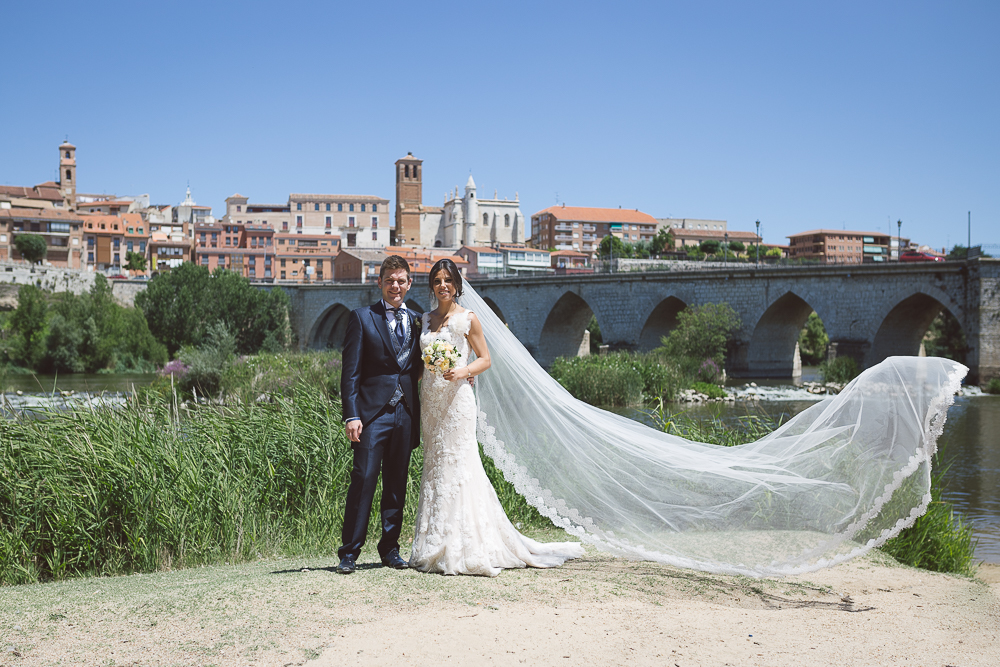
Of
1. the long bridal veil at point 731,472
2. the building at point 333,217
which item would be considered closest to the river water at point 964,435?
the long bridal veil at point 731,472

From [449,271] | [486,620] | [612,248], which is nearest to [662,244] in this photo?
[612,248]

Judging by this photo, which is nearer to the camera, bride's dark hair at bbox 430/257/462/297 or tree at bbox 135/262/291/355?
bride's dark hair at bbox 430/257/462/297

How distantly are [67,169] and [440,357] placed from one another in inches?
3978

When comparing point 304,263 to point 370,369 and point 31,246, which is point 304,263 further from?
point 370,369

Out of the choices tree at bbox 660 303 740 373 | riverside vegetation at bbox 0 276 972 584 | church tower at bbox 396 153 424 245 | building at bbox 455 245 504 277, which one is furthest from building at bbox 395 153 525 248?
riverside vegetation at bbox 0 276 972 584

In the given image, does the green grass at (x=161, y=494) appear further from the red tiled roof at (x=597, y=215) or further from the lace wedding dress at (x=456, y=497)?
the red tiled roof at (x=597, y=215)

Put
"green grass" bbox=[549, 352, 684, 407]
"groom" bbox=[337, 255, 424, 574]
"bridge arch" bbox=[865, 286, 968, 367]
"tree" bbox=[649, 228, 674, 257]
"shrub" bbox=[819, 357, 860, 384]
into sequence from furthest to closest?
1. "tree" bbox=[649, 228, 674, 257]
2. "bridge arch" bbox=[865, 286, 968, 367]
3. "shrub" bbox=[819, 357, 860, 384]
4. "green grass" bbox=[549, 352, 684, 407]
5. "groom" bbox=[337, 255, 424, 574]

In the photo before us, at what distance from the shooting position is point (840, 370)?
25344 millimetres

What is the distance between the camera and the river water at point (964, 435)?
886 cm

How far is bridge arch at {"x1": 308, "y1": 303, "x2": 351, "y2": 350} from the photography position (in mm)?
51156

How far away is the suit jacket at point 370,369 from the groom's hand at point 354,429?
0.07m

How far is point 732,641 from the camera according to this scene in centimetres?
316

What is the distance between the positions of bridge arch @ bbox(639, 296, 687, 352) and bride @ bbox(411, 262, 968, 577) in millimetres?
29714

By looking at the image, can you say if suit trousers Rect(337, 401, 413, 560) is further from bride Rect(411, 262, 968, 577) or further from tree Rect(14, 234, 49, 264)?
tree Rect(14, 234, 49, 264)
